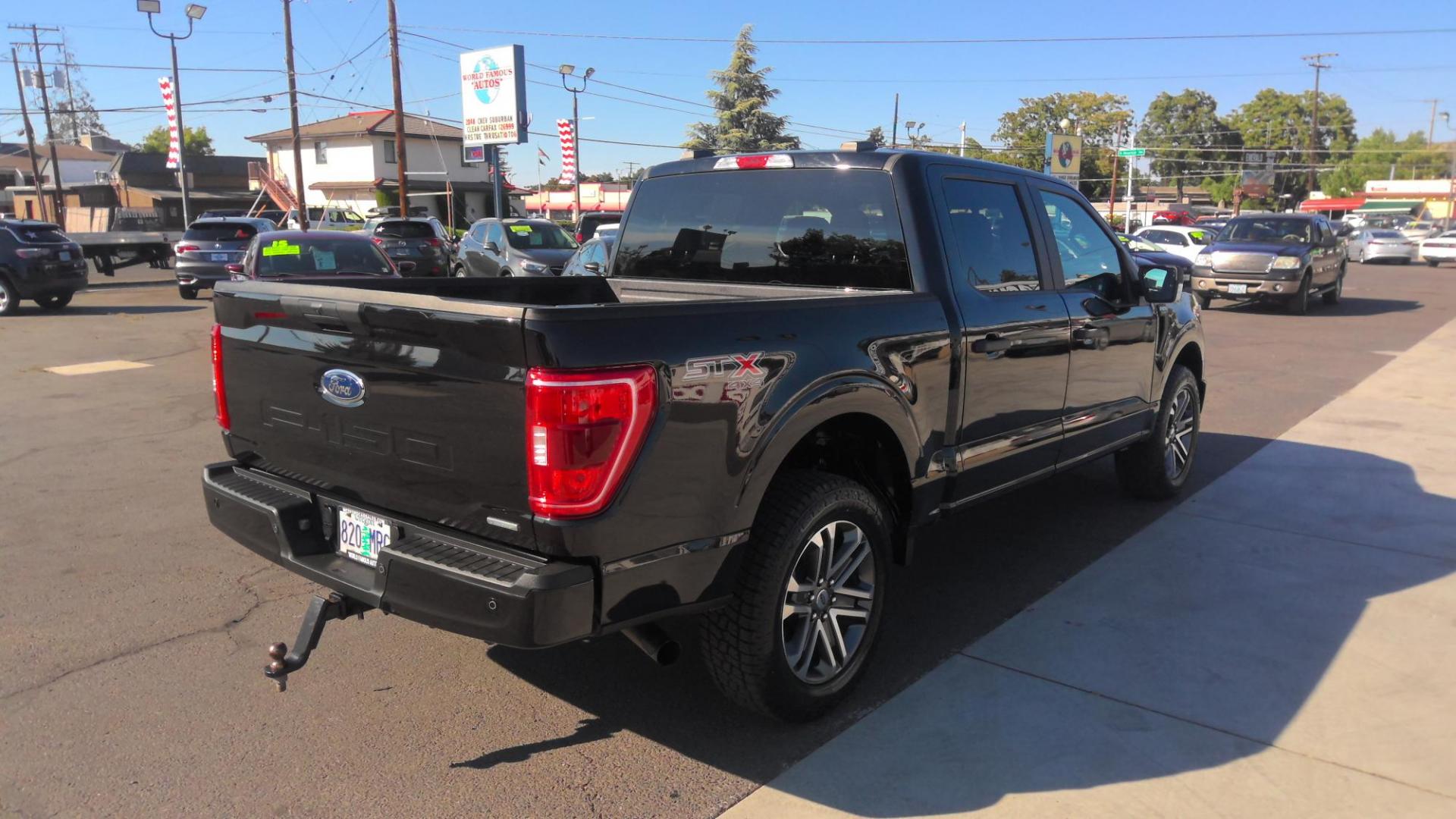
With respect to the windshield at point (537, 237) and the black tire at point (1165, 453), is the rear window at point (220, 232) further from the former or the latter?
the black tire at point (1165, 453)

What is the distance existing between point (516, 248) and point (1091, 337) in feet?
50.3

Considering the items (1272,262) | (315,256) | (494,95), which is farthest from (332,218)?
(1272,262)

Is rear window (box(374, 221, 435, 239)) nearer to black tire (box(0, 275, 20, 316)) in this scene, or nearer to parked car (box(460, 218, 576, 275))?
parked car (box(460, 218, 576, 275))

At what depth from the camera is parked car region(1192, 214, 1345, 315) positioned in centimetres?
1805

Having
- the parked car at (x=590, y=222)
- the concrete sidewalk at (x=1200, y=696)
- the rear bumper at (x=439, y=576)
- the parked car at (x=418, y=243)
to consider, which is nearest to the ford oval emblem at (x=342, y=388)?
the rear bumper at (x=439, y=576)

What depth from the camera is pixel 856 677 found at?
12.0ft

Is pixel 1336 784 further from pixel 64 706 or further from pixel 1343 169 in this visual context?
pixel 1343 169

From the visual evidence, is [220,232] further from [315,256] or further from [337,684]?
[337,684]

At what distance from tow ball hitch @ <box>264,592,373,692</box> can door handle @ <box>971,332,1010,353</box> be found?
2.54 m

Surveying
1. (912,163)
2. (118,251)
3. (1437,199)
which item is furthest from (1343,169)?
(912,163)

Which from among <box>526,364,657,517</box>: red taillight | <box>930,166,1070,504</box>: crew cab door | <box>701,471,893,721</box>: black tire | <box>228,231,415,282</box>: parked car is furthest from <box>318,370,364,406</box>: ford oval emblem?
<box>228,231,415,282</box>: parked car

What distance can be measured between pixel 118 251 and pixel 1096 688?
2791 centimetres

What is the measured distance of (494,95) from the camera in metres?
30.1

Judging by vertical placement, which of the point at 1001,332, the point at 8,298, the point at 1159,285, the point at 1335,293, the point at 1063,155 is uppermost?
the point at 1063,155
